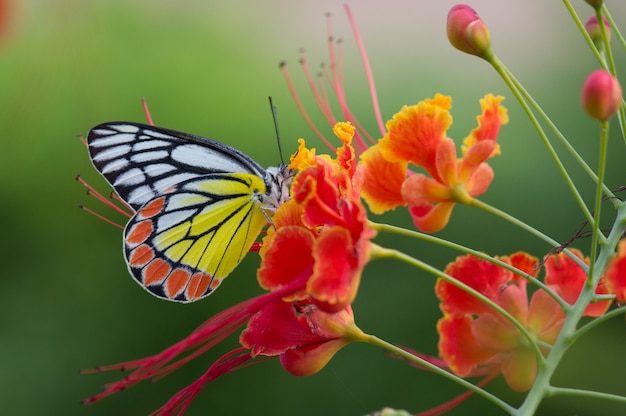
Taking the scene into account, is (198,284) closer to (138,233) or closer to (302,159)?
(138,233)

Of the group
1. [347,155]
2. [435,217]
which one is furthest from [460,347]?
[347,155]

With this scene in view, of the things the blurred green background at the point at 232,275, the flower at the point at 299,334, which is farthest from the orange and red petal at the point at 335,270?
the blurred green background at the point at 232,275

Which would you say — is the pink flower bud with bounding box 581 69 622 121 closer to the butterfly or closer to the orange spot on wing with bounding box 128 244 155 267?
the butterfly

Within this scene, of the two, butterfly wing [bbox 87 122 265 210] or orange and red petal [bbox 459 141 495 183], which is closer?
orange and red petal [bbox 459 141 495 183]

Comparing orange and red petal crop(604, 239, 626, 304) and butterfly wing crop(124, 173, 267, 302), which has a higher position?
butterfly wing crop(124, 173, 267, 302)

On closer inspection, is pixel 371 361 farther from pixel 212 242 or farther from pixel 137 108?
pixel 212 242

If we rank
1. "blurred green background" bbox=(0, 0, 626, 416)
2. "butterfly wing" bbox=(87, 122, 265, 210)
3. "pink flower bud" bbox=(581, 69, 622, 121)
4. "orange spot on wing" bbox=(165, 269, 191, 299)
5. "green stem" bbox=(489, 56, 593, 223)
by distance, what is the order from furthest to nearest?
"blurred green background" bbox=(0, 0, 626, 416) → "butterfly wing" bbox=(87, 122, 265, 210) → "orange spot on wing" bbox=(165, 269, 191, 299) → "green stem" bbox=(489, 56, 593, 223) → "pink flower bud" bbox=(581, 69, 622, 121)

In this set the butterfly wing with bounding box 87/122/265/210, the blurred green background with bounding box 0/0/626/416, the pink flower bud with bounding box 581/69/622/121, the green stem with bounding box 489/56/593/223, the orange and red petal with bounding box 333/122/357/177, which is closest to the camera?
the pink flower bud with bounding box 581/69/622/121

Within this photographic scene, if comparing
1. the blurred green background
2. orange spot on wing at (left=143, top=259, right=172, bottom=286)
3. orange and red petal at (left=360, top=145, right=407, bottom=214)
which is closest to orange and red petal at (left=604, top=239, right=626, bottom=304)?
orange and red petal at (left=360, top=145, right=407, bottom=214)
